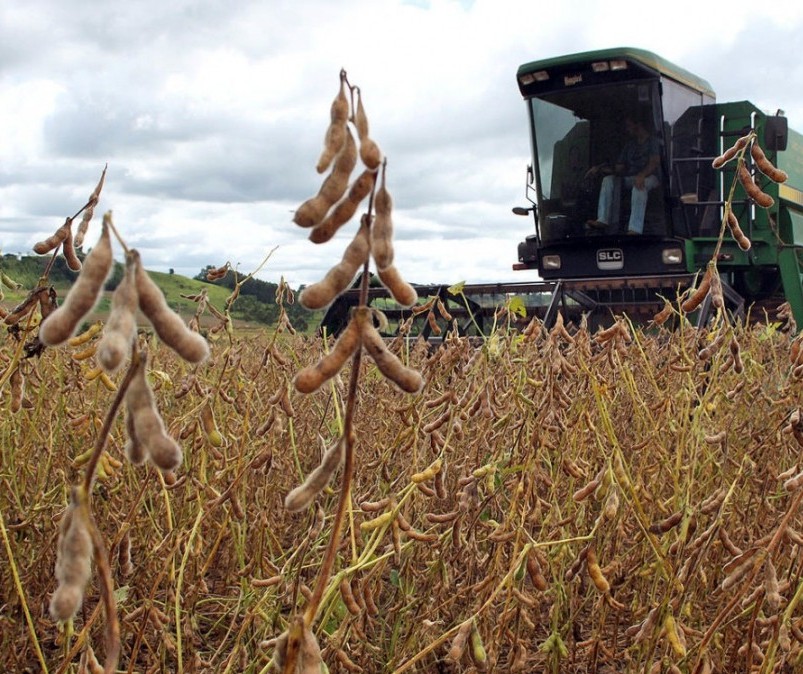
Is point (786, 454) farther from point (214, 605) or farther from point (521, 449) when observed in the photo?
point (214, 605)

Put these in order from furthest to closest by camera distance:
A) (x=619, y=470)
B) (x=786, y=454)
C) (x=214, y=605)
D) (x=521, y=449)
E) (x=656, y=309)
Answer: (x=656, y=309) → (x=214, y=605) → (x=786, y=454) → (x=521, y=449) → (x=619, y=470)

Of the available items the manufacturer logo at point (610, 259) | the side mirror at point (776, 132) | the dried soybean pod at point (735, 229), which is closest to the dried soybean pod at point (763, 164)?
the dried soybean pod at point (735, 229)

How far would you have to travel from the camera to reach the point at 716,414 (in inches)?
141

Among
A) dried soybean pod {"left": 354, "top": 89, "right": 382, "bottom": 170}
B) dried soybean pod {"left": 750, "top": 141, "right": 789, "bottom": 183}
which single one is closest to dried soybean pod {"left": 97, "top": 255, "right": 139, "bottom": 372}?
dried soybean pod {"left": 354, "top": 89, "right": 382, "bottom": 170}

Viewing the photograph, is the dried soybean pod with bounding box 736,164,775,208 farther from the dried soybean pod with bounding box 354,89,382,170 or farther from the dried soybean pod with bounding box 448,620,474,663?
the dried soybean pod with bounding box 354,89,382,170

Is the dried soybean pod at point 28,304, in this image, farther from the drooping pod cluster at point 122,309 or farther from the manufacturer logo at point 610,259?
the manufacturer logo at point 610,259

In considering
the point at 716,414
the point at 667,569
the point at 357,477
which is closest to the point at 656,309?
the point at 716,414

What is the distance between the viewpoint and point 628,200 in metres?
12.6

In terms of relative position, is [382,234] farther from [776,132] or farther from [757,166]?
[776,132]

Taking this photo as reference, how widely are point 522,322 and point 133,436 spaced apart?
11597 mm

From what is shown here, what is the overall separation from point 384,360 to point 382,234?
0.14 meters

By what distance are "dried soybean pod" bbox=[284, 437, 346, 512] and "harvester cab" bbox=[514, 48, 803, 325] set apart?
10.8 metres

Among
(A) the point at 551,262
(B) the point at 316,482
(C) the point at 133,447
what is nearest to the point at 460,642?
(B) the point at 316,482

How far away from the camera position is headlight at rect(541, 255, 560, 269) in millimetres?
13172
